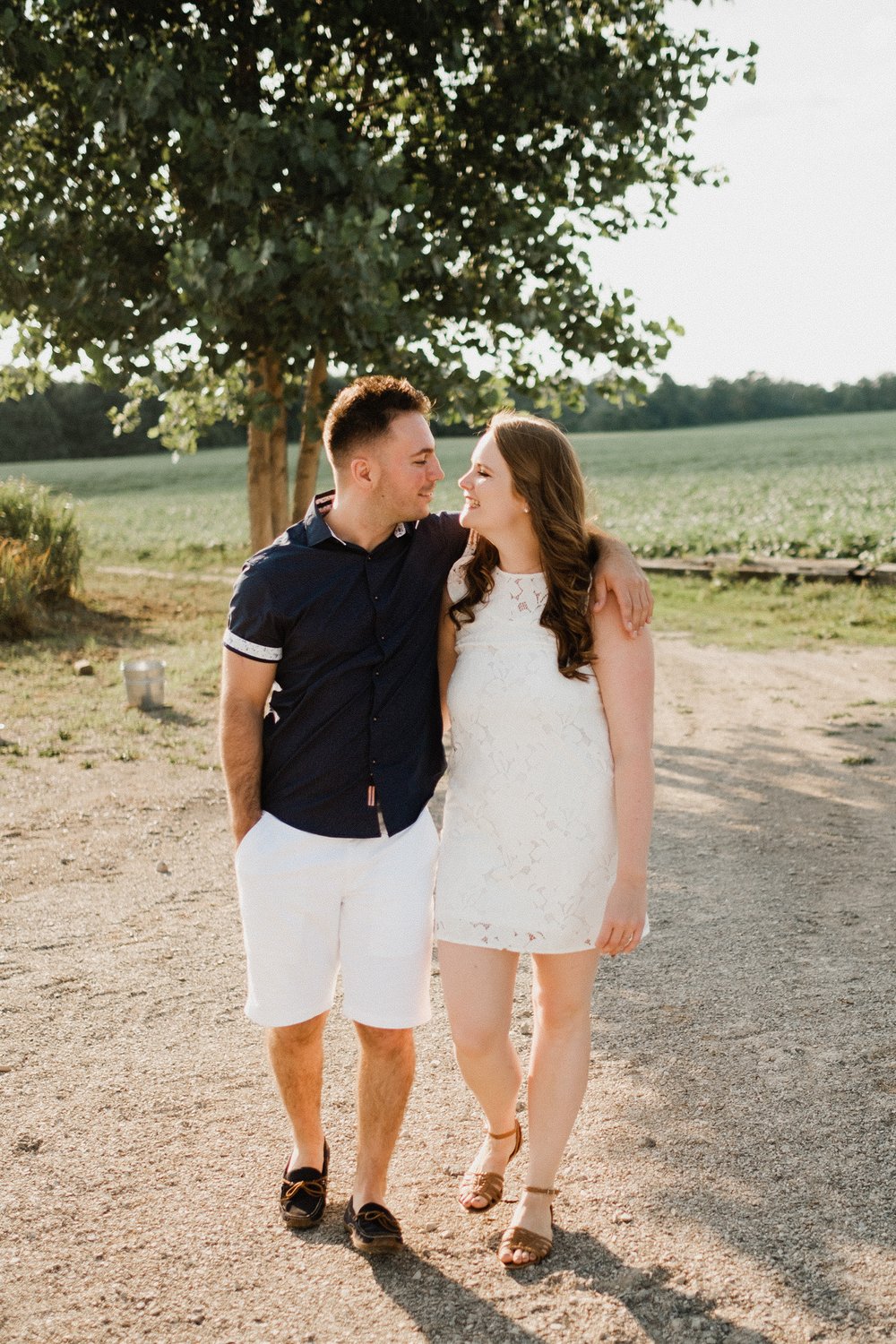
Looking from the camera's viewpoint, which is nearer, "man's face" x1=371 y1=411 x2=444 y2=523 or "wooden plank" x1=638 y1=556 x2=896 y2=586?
"man's face" x1=371 y1=411 x2=444 y2=523

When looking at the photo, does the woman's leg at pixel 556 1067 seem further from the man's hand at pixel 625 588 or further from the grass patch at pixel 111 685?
the grass patch at pixel 111 685

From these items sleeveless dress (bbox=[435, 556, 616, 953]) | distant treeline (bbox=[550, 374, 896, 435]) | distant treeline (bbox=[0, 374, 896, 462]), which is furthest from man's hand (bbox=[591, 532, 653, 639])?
distant treeline (bbox=[550, 374, 896, 435])

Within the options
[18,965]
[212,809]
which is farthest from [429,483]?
[212,809]

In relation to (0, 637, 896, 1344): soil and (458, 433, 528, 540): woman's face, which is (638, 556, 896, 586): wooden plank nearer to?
(0, 637, 896, 1344): soil

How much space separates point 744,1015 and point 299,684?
222 cm

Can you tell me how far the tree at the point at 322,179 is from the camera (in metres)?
7.77

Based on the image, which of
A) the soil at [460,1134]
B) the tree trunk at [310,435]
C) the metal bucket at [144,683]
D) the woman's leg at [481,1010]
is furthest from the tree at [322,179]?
the woman's leg at [481,1010]

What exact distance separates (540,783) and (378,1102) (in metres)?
0.89

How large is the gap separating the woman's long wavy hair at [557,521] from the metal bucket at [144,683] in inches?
270

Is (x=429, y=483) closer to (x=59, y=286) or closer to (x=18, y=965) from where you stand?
(x=18, y=965)

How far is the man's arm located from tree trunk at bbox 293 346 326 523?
574 cm

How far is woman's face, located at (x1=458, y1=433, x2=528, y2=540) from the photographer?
289 cm

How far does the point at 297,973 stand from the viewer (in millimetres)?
2963

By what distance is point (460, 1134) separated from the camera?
11.5ft
